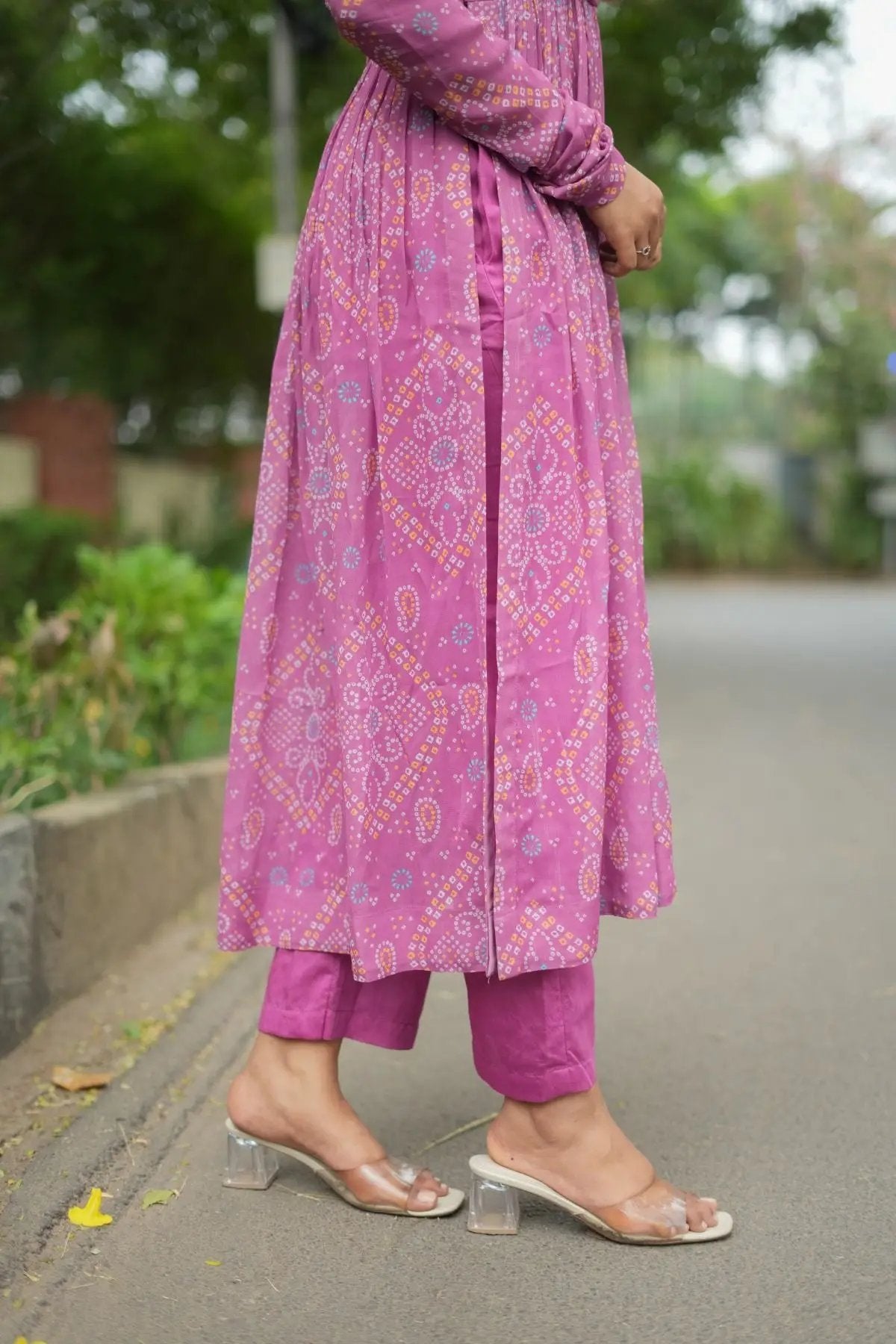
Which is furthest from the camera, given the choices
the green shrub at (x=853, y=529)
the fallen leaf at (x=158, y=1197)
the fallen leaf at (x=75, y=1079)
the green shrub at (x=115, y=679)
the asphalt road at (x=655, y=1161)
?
the green shrub at (x=853, y=529)

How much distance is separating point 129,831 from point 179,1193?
1.25 m

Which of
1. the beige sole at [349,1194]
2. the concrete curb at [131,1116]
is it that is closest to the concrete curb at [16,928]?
the concrete curb at [131,1116]

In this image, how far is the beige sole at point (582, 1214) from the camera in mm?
2199

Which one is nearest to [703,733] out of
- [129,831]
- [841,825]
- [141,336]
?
[841,825]

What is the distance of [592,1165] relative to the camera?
221cm

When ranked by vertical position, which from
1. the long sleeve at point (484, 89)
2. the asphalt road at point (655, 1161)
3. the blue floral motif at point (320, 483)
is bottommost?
the asphalt road at point (655, 1161)

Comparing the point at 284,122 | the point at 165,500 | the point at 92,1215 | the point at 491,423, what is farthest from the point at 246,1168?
the point at 165,500

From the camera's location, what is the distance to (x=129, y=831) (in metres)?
3.56

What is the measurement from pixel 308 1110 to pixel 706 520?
924 inches

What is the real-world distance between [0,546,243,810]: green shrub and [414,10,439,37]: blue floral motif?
1.75 m

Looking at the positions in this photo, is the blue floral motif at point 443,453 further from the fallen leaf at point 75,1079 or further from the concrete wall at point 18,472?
the concrete wall at point 18,472

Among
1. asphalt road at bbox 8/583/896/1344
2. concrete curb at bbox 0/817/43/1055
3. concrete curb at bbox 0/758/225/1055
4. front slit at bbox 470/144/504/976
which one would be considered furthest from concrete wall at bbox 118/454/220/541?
front slit at bbox 470/144/504/976

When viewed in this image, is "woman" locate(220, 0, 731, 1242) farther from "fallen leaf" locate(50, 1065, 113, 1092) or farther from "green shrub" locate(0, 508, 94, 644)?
"green shrub" locate(0, 508, 94, 644)

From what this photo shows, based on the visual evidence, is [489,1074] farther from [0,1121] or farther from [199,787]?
[199,787]
